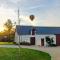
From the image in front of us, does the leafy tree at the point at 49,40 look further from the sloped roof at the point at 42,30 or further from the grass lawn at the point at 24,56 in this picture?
the grass lawn at the point at 24,56

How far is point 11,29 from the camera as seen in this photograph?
41.0m

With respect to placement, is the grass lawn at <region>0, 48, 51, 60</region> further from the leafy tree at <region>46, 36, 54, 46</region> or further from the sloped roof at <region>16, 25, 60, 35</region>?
the sloped roof at <region>16, 25, 60, 35</region>

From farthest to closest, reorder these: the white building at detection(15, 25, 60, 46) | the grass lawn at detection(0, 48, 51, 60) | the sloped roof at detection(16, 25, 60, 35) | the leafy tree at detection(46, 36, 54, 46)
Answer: the sloped roof at detection(16, 25, 60, 35) < the white building at detection(15, 25, 60, 46) < the leafy tree at detection(46, 36, 54, 46) < the grass lawn at detection(0, 48, 51, 60)

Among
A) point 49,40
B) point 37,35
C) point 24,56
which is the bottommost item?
point 24,56

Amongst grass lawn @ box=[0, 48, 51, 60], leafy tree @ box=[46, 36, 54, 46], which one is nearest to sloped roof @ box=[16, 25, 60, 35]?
leafy tree @ box=[46, 36, 54, 46]

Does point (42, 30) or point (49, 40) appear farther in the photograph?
point (42, 30)

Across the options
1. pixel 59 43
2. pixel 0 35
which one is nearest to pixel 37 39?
pixel 59 43

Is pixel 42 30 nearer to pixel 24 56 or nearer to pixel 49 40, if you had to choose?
pixel 49 40

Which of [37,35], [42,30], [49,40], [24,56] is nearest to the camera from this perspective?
[24,56]

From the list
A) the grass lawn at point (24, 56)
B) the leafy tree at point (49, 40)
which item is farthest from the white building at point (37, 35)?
the grass lawn at point (24, 56)

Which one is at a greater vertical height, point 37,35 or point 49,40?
point 37,35

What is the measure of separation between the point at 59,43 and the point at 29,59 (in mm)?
22982

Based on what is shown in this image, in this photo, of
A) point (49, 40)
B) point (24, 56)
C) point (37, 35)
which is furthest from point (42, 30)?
point (24, 56)

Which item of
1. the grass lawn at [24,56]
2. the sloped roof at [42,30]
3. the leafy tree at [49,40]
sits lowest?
the grass lawn at [24,56]
